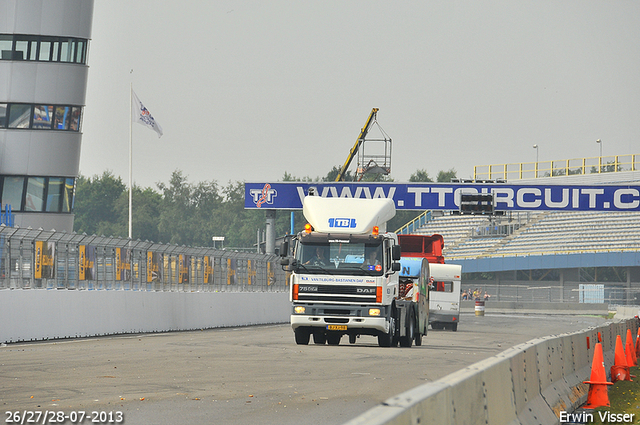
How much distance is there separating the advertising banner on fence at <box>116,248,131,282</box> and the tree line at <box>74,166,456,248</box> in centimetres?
11077

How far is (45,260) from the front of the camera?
2280cm

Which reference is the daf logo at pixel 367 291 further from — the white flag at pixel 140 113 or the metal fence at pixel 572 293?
the metal fence at pixel 572 293

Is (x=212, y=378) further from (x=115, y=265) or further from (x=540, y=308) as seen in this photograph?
(x=540, y=308)

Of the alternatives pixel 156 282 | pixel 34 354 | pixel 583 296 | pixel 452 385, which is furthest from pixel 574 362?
pixel 583 296

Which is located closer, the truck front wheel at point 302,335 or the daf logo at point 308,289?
A: the daf logo at point 308,289

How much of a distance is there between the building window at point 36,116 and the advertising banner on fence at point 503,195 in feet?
31.1

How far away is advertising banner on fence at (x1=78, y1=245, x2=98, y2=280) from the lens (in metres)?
24.4

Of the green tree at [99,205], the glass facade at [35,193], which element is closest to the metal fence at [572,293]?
the glass facade at [35,193]

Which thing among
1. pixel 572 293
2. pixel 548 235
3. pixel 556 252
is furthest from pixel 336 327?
pixel 548 235

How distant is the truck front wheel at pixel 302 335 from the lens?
22.0 meters

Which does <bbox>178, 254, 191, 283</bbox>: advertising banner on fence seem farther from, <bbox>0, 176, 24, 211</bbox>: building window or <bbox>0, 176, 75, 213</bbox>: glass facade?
<bbox>0, 176, 24, 211</bbox>: building window

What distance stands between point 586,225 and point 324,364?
6642cm

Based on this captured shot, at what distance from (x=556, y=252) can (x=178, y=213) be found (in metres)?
102

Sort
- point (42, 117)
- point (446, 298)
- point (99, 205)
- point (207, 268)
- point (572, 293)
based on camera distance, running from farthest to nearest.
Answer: point (99, 205)
point (572, 293)
point (42, 117)
point (446, 298)
point (207, 268)
